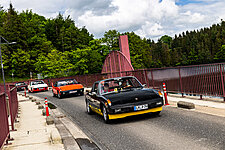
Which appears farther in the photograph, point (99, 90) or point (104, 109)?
point (99, 90)

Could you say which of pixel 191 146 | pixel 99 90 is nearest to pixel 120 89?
pixel 99 90

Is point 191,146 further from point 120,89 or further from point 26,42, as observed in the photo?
point 26,42

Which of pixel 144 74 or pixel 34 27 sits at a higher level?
pixel 34 27

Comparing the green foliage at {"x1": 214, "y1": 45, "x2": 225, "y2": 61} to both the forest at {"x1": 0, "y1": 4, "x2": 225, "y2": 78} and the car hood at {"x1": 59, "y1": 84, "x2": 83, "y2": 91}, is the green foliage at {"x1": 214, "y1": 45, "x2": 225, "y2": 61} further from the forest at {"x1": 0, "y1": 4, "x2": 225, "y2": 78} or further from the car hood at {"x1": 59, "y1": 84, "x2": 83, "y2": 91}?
the car hood at {"x1": 59, "y1": 84, "x2": 83, "y2": 91}

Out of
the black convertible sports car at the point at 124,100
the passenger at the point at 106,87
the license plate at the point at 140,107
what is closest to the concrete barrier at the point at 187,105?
the black convertible sports car at the point at 124,100

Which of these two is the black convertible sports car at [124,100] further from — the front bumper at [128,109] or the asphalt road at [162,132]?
the asphalt road at [162,132]

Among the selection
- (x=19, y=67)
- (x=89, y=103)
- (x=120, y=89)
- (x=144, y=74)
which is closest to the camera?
(x=120, y=89)

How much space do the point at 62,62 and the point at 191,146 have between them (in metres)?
50.4

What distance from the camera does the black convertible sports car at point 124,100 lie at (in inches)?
305

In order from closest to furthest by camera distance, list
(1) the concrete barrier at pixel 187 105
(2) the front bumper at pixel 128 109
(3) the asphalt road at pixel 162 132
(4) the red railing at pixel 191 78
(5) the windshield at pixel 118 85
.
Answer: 1. (3) the asphalt road at pixel 162 132
2. (2) the front bumper at pixel 128 109
3. (5) the windshield at pixel 118 85
4. (1) the concrete barrier at pixel 187 105
5. (4) the red railing at pixel 191 78

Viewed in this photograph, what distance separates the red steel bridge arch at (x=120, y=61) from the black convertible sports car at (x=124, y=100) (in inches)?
435

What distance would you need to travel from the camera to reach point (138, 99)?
789 cm

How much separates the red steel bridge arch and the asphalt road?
11876 mm

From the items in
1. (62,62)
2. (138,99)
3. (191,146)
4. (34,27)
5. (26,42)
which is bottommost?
(191,146)
